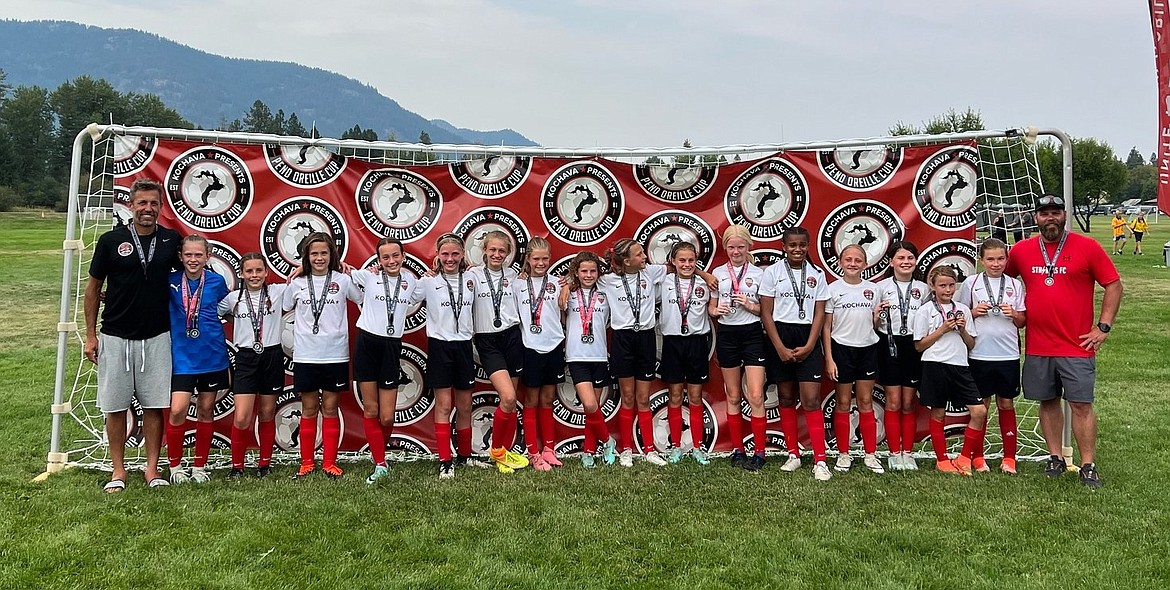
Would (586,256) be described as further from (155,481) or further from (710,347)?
(155,481)

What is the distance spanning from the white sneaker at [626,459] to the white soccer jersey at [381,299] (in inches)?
75.6

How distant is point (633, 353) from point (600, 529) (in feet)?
5.50

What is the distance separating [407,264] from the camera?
5938mm

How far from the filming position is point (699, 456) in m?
5.69

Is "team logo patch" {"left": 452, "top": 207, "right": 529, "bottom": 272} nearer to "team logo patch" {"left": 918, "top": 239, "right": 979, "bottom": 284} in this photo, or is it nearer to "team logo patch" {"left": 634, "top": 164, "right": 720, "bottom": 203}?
"team logo patch" {"left": 634, "top": 164, "right": 720, "bottom": 203}

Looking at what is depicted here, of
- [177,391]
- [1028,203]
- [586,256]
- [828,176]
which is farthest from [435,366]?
[1028,203]

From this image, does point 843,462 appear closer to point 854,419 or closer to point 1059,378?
point 854,419

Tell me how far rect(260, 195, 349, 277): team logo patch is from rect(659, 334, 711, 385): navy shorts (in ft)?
8.91

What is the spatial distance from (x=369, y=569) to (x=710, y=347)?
10.4 ft

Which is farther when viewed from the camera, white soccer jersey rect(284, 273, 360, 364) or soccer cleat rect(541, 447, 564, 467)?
soccer cleat rect(541, 447, 564, 467)

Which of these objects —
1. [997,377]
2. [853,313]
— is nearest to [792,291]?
[853,313]

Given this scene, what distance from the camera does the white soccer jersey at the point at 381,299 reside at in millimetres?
5277

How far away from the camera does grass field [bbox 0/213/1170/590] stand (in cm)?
362

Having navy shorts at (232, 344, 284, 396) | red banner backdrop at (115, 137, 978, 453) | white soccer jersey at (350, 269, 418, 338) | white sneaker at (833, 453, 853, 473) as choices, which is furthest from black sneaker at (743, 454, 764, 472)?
navy shorts at (232, 344, 284, 396)
